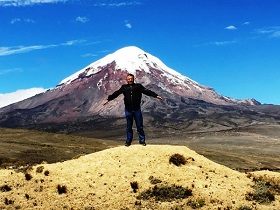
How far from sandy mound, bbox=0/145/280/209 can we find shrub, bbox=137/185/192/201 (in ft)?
0.14

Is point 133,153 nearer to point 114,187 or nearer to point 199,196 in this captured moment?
point 114,187

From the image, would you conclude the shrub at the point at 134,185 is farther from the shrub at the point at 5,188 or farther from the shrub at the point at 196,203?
the shrub at the point at 5,188

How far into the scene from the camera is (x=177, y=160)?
23375mm

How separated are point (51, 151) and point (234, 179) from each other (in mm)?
68335

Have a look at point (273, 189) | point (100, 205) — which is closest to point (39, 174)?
point (100, 205)

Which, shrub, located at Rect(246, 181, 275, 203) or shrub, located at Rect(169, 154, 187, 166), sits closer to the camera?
shrub, located at Rect(246, 181, 275, 203)

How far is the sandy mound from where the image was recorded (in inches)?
776

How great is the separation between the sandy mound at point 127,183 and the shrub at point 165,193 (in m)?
0.04

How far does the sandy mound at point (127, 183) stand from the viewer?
19.7m

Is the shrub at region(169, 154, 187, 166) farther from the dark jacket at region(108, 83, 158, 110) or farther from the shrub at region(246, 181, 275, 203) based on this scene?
the shrub at region(246, 181, 275, 203)

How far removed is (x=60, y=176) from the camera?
2242 centimetres

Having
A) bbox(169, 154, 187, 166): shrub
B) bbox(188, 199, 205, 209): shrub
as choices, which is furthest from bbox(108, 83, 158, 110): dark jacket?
bbox(188, 199, 205, 209): shrub

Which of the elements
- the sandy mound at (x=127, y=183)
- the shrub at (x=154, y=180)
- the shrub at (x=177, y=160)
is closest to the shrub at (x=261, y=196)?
the sandy mound at (x=127, y=183)

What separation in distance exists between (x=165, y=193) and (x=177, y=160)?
10.0 ft
